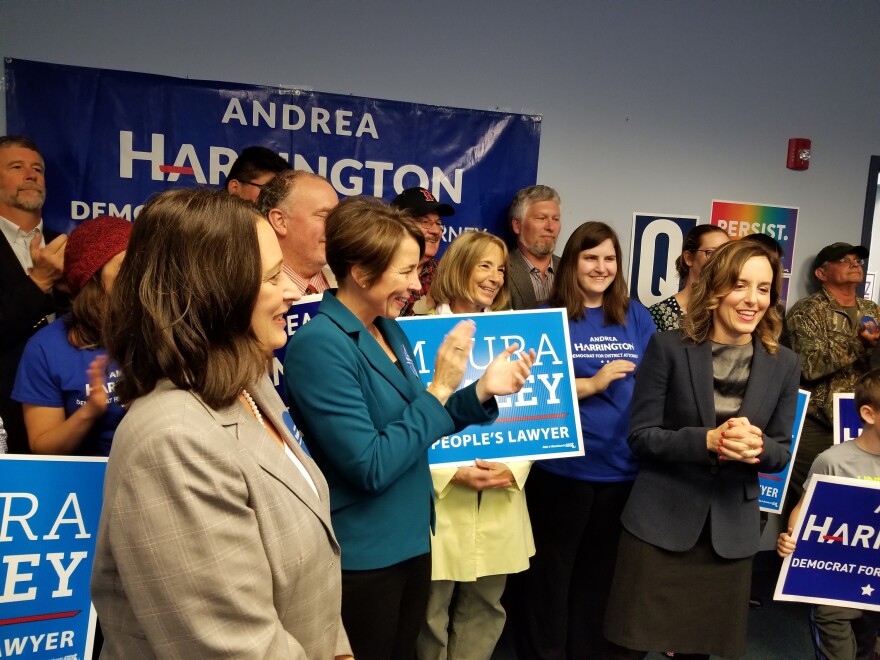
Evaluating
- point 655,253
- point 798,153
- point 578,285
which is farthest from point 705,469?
point 798,153

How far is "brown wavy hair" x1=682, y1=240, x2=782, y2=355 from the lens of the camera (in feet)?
7.29

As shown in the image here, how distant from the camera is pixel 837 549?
93.0 inches

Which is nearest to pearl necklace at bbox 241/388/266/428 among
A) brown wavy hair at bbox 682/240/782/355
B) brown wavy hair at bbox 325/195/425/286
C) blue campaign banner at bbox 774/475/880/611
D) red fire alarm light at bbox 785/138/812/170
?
brown wavy hair at bbox 325/195/425/286

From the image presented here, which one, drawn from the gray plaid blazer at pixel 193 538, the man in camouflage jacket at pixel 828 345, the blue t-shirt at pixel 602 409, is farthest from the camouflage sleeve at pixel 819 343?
the gray plaid blazer at pixel 193 538

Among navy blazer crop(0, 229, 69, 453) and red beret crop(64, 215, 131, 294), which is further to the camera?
navy blazer crop(0, 229, 69, 453)

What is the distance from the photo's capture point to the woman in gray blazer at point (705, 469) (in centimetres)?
221

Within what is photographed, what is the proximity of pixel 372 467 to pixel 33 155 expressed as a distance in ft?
7.71

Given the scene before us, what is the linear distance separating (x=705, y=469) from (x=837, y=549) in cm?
58

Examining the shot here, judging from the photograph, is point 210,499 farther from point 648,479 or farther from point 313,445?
point 648,479

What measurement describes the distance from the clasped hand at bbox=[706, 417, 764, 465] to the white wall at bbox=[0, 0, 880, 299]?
2.31 meters

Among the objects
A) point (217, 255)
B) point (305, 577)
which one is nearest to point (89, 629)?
point (305, 577)

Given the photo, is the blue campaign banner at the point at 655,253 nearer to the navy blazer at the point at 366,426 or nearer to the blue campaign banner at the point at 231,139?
the blue campaign banner at the point at 231,139

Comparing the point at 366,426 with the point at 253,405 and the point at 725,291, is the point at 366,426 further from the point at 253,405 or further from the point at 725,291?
the point at 725,291

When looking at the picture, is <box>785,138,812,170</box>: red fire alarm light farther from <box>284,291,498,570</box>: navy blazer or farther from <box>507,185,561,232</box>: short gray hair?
<box>284,291,498,570</box>: navy blazer
